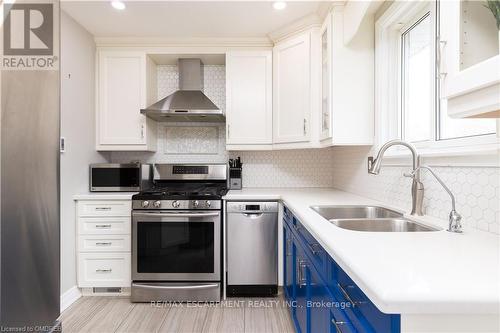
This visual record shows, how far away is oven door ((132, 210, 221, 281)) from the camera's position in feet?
7.77

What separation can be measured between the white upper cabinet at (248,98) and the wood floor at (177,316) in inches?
58.1

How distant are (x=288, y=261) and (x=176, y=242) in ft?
3.10

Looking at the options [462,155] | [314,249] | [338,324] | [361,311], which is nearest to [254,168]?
[314,249]

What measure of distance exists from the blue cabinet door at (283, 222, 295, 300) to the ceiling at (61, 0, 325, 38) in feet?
5.81

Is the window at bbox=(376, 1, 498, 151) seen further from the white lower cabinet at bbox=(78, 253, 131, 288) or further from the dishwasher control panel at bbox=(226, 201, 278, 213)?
the white lower cabinet at bbox=(78, 253, 131, 288)

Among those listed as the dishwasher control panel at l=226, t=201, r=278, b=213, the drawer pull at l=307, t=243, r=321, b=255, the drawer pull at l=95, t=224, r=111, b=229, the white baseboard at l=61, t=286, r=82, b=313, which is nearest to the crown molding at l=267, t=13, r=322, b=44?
the dishwasher control panel at l=226, t=201, r=278, b=213

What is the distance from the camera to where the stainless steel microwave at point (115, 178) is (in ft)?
8.69

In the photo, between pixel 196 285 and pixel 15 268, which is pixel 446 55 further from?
pixel 196 285

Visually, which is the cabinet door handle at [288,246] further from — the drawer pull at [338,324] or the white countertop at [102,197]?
the white countertop at [102,197]

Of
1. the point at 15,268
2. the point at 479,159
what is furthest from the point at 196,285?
the point at 479,159

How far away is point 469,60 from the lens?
0.77 metres

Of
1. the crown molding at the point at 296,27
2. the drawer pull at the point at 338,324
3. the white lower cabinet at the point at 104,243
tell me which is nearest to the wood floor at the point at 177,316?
the white lower cabinet at the point at 104,243

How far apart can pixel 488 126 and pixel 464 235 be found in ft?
1.61

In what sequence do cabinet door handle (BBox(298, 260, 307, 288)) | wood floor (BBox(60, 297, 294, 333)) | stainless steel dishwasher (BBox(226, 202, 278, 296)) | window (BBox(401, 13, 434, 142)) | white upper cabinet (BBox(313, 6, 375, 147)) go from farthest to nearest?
1. stainless steel dishwasher (BBox(226, 202, 278, 296))
2. white upper cabinet (BBox(313, 6, 375, 147))
3. wood floor (BBox(60, 297, 294, 333))
4. window (BBox(401, 13, 434, 142))
5. cabinet door handle (BBox(298, 260, 307, 288))
